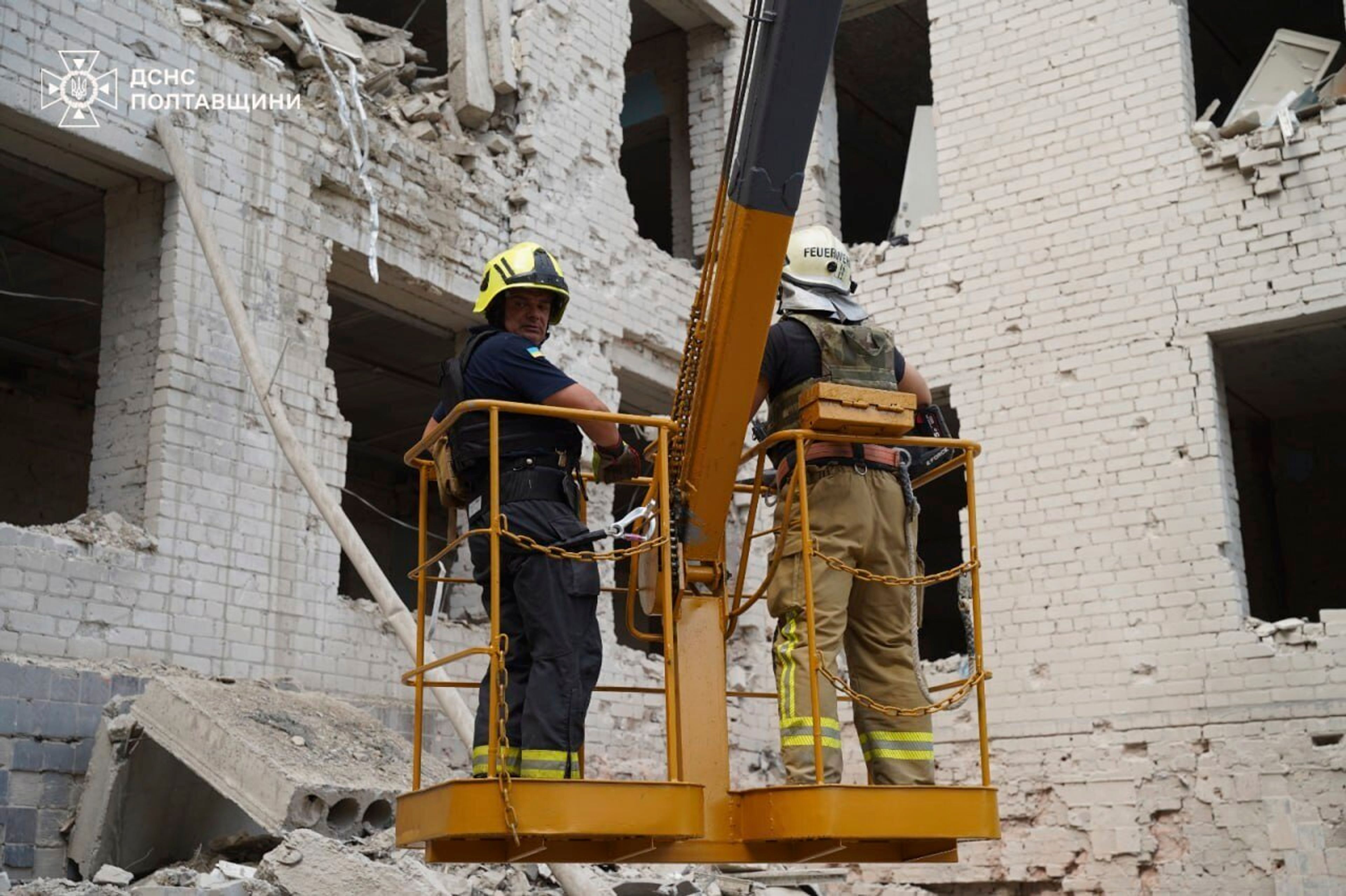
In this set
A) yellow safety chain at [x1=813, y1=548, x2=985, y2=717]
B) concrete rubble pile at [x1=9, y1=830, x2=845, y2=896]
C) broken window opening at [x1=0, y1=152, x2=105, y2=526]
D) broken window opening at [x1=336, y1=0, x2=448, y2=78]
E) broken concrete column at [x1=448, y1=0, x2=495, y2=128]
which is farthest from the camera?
broken window opening at [x1=336, y1=0, x2=448, y2=78]

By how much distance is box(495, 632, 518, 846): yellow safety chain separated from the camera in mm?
4227

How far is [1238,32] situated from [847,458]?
11.8 meters

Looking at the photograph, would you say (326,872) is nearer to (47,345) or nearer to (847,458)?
(847,458)

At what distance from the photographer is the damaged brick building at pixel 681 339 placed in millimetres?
8430

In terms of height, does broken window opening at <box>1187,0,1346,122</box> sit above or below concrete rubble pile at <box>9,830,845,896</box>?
above

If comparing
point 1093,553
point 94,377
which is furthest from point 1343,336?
point 94,377

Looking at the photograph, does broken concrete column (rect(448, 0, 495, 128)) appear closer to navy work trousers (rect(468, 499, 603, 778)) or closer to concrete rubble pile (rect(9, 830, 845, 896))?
concrete rubble pile (rect(9, 830, 845, 896))

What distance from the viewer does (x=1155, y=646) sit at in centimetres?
1074

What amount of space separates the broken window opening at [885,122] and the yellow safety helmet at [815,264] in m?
7.72

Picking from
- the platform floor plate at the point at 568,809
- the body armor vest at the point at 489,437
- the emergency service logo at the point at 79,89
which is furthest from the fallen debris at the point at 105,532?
the platform floor plate at the point at 568,809

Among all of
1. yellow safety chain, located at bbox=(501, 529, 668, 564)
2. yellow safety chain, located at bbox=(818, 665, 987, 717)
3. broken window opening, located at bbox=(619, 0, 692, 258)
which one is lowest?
yellow safety chain, located at bbox=(818, 665, 987, 717)

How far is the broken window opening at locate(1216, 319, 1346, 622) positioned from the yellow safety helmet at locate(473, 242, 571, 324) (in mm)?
10257

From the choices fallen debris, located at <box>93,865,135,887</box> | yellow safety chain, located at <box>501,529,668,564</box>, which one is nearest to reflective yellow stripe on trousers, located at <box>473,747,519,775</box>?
yellow safety chain, located at <box>501,529,668,564</box>

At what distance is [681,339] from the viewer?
13.1 m
